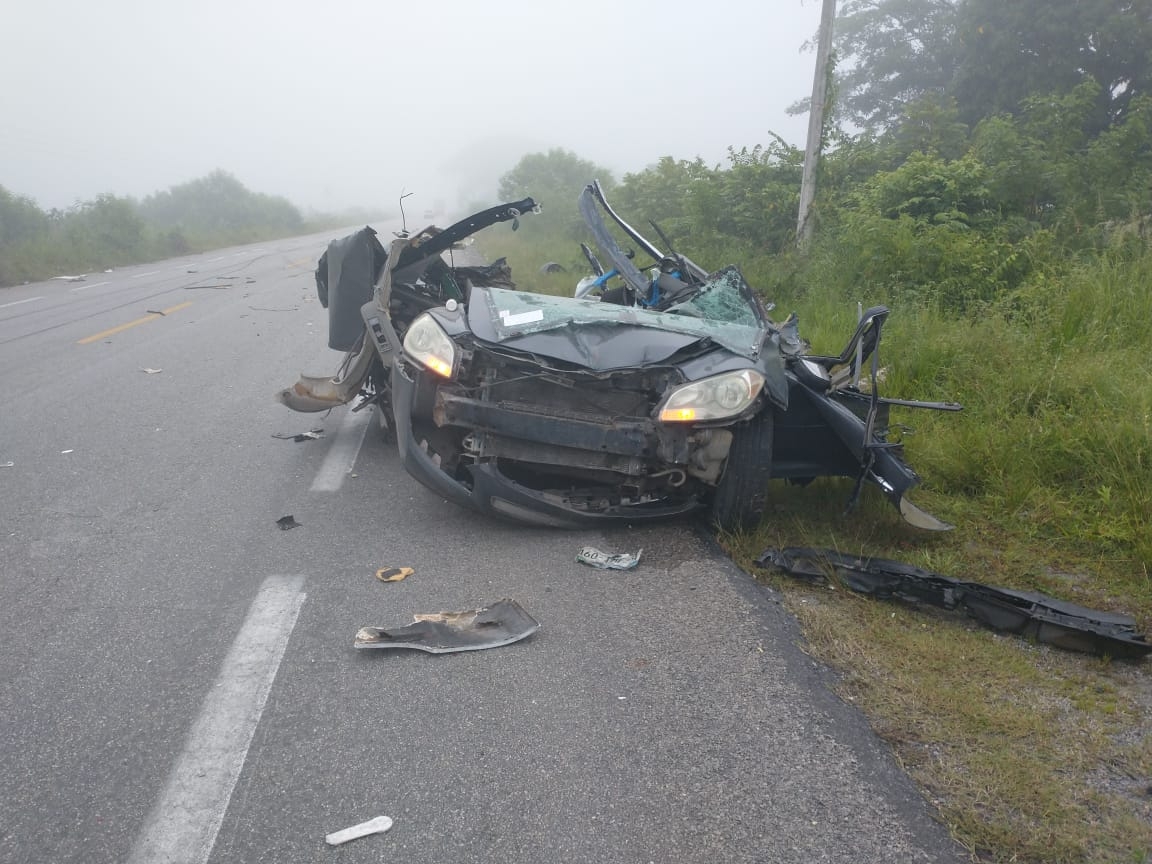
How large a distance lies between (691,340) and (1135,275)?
4463mm

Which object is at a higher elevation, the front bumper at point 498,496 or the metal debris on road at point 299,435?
the front bumper at point 498,496

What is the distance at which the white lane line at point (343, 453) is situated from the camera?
5297mm

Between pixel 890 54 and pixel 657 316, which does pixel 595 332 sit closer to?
pixel 657 316

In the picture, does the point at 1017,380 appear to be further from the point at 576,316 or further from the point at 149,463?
the point at 149,463

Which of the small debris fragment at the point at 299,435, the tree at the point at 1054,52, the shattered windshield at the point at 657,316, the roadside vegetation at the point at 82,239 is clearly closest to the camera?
the shattered windshield at the point at 657,316

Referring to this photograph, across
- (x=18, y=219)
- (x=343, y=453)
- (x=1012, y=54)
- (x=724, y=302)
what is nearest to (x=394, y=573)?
(x=343, y=453)

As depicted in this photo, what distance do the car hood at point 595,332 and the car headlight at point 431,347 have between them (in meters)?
0.16

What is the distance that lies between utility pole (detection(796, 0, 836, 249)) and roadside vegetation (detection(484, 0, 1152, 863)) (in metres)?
0.25

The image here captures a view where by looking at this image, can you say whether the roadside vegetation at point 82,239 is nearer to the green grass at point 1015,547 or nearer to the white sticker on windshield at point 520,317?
the white sticker on windshield at point 520,317


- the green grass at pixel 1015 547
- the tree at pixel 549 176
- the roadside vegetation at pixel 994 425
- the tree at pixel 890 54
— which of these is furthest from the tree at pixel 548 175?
the green grass at pixel 1015 547

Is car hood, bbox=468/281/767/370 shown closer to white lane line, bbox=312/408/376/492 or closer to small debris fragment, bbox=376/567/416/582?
small debris fragment, bbox=376/567/416/582

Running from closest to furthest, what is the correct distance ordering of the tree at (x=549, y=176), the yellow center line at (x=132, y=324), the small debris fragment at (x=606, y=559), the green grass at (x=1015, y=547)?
the green grass at (x=1015, y=547), the small debris fragment at (x=606, y=559), the yellow center line at (x=132, y=324), the tree at (x=549, y=176)

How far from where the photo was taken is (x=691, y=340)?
425 cm

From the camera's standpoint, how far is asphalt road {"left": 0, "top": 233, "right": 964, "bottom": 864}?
2.37m
